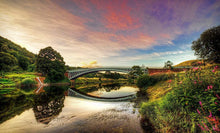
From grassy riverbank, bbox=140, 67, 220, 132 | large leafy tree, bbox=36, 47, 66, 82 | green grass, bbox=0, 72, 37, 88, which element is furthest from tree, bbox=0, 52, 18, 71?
grassy riverbank, bbox=140, 67, 220, 132

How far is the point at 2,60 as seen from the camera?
125 ft

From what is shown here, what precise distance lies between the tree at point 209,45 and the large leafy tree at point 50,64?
50.3 meters

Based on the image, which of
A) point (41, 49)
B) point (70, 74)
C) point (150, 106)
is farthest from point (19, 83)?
point (150, 106)

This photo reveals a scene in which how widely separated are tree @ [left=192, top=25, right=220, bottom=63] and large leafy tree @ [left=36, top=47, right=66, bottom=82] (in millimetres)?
50273

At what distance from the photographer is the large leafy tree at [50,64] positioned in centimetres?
3716

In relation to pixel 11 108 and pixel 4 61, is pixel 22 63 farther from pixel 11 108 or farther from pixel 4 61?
pixel 11 108

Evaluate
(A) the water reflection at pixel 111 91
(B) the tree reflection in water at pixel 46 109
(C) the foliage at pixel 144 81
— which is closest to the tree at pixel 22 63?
(A) the water reflection at pixel 111 91

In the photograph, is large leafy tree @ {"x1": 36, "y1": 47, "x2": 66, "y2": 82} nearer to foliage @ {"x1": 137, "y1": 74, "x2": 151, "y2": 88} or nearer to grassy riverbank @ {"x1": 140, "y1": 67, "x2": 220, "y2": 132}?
foliage @ {"x1": 137, "y1": 74, "x2": 151, "y2": 88}

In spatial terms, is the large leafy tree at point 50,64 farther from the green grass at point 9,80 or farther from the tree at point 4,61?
the tree at point 4,61

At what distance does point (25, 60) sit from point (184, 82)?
98638mm

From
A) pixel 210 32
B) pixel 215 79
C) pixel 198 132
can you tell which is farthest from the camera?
pixel 210 32

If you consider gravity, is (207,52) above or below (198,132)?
above

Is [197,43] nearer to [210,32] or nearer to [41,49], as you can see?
[210,32]

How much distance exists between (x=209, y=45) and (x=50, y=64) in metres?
53.7
